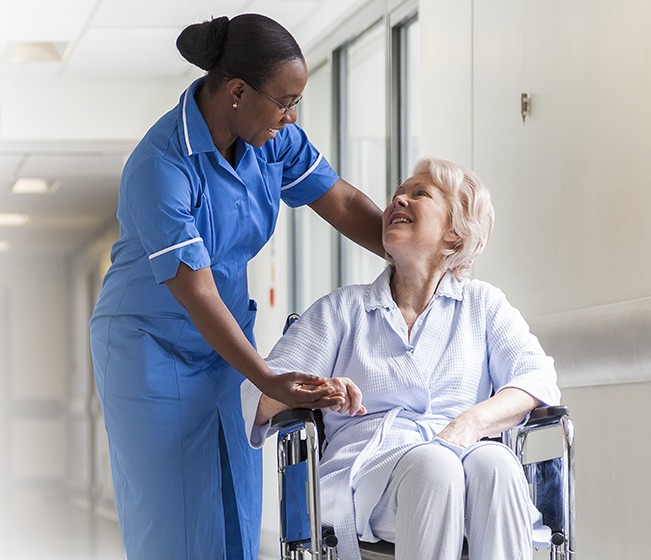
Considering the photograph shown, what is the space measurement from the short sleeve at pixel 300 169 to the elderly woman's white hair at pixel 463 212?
27cm

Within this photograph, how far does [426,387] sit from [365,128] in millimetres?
3344

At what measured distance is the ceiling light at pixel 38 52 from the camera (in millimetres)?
6305

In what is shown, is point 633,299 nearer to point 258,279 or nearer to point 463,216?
point 463,216

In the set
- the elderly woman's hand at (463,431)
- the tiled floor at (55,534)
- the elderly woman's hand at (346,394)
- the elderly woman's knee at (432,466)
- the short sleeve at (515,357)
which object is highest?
the short sleeve at (515,357)

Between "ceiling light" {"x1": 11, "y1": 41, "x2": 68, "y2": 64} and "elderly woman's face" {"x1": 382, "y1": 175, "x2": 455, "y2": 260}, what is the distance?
164 inches

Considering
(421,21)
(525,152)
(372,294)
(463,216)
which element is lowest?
(372,294)

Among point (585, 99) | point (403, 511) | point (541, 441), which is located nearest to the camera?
point (403, 511)

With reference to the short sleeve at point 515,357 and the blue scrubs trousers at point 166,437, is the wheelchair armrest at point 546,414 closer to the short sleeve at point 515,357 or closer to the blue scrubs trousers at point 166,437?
the short sleeve at point 515,357

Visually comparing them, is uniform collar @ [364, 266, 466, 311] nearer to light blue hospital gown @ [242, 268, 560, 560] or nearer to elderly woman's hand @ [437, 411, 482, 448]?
light blue hospital gown @ [242, 268, 560, 560]

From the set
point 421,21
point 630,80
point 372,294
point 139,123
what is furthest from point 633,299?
point 139,123

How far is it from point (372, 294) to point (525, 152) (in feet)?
4.14

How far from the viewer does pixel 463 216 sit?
100.0 inches

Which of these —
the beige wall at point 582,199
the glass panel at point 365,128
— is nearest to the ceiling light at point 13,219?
the glass panel at point 365,128

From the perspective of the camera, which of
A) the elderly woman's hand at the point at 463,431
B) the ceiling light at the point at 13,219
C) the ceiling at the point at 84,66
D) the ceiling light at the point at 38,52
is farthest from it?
the ceiling light at the point at 13,219
